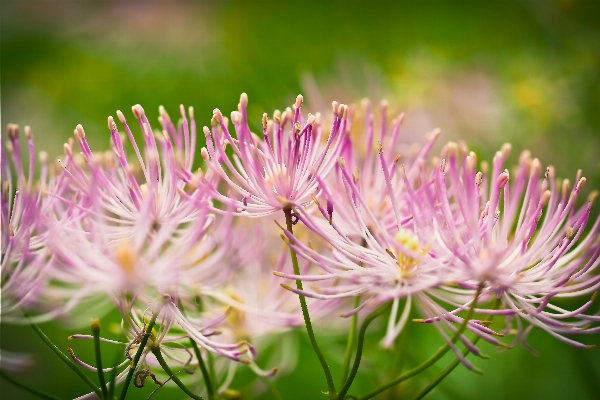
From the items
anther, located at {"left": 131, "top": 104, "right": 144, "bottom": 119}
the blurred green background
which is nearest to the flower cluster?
anther, located at {"left": 131, "top": 104, "right": 144, "bottom": 119}

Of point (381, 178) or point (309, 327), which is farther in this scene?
point (381, 178)

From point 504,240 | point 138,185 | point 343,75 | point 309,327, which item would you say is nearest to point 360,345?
point 309,327

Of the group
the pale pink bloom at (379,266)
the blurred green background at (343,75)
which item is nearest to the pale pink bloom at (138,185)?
the pale pink bloom at (379,266)

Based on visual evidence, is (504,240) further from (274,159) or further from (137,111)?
(137,111)

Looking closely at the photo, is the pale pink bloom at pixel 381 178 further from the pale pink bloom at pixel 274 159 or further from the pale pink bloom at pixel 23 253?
the pale pink bloom at pixel 23 253

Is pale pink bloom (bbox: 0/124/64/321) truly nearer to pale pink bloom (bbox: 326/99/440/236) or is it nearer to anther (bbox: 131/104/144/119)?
anther (bbox: 131/104/144/119)
